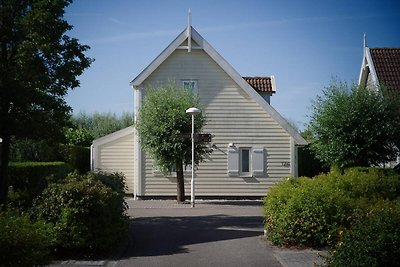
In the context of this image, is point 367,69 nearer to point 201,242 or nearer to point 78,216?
point 201,242

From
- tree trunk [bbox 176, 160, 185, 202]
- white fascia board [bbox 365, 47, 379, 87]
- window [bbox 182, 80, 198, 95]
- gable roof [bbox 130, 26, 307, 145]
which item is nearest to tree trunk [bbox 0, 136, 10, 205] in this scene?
tree trunk [bbox 176, 160, 185, 202]

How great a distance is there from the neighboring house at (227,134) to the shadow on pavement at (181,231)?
793 centimetres

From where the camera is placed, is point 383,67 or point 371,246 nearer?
point 371,246

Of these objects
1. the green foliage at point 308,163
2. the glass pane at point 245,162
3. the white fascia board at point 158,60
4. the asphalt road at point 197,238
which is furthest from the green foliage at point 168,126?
the green foliage at point 308,163

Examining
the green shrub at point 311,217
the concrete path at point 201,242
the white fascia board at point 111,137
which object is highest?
the white fascia board at point 111,137

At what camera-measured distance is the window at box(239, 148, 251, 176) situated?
28.7 meters

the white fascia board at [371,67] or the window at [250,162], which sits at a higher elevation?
the white fascia board at [371,67]

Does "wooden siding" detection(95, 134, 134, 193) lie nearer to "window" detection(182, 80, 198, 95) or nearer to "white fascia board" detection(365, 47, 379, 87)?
"window" detection(182, 80, 198, 95)

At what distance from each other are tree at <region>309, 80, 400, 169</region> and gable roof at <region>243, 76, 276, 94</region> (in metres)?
7.03

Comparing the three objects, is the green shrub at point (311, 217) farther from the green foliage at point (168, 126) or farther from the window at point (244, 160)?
the window at point (244, 160)

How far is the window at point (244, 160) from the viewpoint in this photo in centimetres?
2866

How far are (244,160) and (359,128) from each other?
6.44 m

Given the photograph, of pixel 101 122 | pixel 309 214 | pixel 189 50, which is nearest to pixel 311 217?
pixel 309 214

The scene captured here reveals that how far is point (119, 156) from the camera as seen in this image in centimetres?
2933
